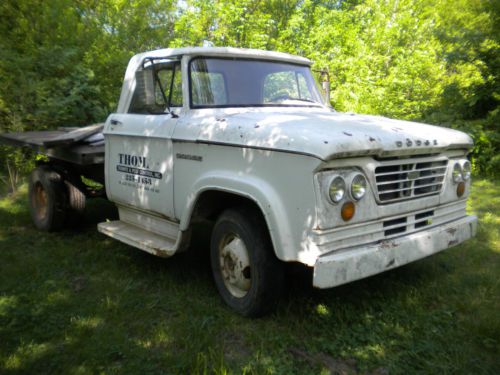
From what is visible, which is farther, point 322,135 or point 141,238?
point 141,238

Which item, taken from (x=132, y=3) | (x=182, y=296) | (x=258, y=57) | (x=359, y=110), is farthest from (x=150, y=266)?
(x=132, y=3)

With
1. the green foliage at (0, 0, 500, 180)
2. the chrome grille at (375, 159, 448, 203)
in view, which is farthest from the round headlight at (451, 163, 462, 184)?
the green foliage at (0, 0, 500, 180)

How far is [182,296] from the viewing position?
3.48m

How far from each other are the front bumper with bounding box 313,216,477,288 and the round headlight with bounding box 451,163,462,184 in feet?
1.20

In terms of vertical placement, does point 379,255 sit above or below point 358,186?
below

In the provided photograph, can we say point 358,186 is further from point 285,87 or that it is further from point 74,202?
point 74,202

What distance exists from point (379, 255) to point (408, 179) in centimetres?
63

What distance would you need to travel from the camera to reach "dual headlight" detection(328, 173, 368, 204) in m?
2.54

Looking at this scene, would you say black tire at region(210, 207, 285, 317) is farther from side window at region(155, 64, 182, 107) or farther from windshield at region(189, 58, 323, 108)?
side window at region(155, 64, 182, 107)

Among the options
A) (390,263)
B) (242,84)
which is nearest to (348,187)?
(390,263)

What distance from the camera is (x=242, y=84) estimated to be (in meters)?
3.77

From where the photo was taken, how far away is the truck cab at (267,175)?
2566mm

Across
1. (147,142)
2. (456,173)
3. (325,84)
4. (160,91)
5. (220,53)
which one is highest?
(220,53)

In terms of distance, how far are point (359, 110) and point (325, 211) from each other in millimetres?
7460
